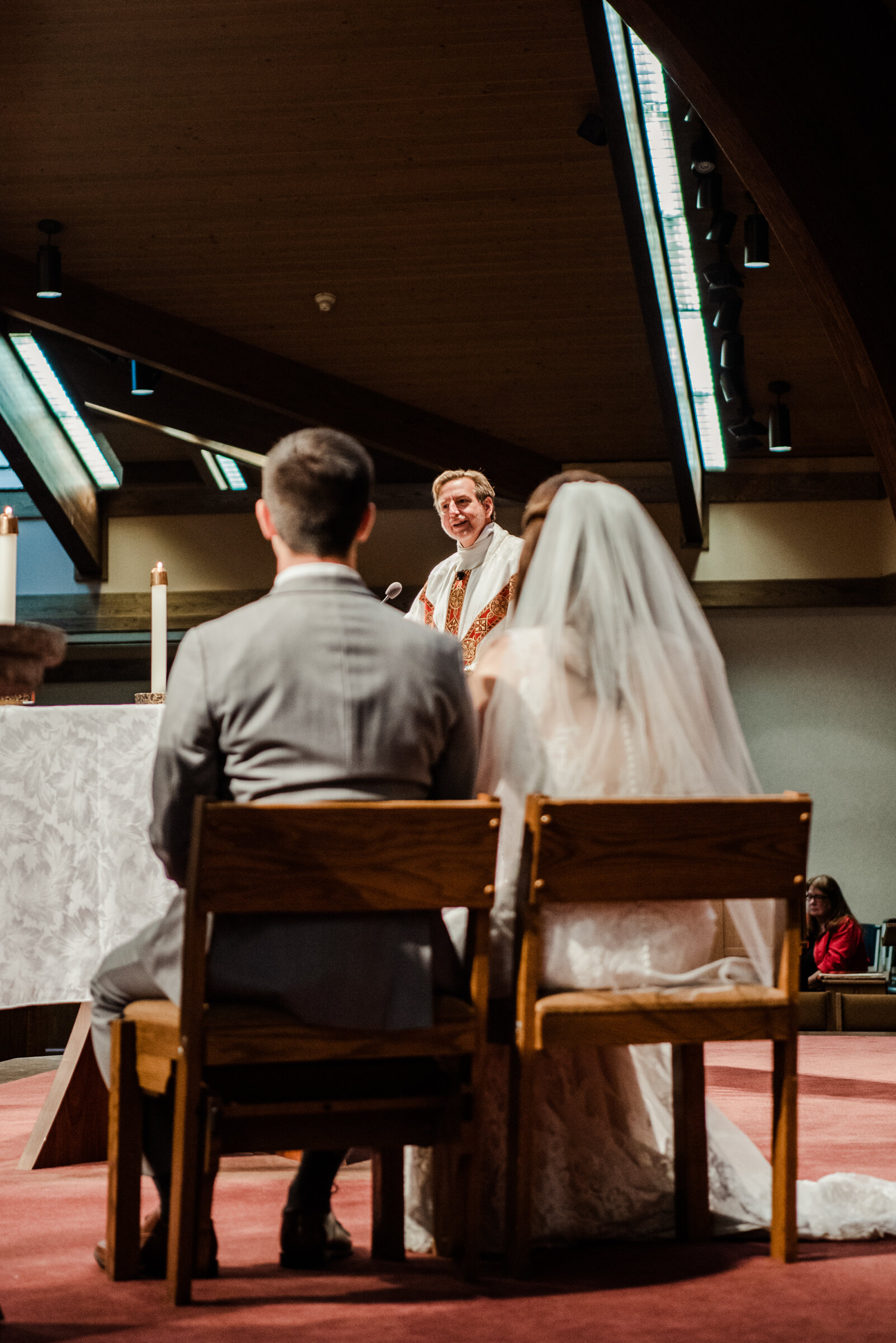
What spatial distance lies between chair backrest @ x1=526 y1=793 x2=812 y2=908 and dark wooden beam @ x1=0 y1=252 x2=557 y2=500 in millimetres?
7463

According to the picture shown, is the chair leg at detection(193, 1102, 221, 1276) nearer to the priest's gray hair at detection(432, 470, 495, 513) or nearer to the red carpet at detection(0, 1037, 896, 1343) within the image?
the red carpet at detection(0, 1037, 896, 1343)

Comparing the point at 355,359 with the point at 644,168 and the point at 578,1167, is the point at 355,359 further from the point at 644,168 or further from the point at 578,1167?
the point at 578,1167

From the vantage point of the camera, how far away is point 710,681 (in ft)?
7.94

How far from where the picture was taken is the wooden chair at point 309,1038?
187cm

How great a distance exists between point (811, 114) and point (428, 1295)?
353 centimetres

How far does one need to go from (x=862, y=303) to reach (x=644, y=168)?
325cm

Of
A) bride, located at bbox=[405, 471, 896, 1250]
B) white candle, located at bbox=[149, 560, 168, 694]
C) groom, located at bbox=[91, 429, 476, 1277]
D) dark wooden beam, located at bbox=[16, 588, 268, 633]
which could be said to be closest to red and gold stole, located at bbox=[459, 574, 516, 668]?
white candle, located at bbox=[149, 560, 168, 694]

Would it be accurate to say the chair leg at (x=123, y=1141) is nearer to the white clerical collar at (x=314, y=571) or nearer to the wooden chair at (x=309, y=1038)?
the wooden chair at (x=309, y=1038)

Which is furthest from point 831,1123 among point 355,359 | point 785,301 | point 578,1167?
point 355,359

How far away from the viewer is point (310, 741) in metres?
1.99

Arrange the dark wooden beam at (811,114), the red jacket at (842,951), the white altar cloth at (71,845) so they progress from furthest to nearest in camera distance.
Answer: the red jacket at (842,951) < the dark wooden beam at (811,114) < the white altar cloth at (71,845)

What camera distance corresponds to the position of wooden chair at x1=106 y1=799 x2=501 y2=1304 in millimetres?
1871

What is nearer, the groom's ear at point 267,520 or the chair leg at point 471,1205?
the chair leg at point 471,1205

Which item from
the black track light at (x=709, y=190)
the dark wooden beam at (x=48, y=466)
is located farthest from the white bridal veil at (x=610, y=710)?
the dark wooden beam at (x=48, y=466)
